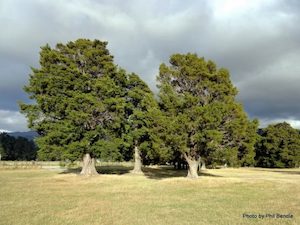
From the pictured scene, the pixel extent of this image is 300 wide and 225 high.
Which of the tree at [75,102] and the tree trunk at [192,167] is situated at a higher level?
the tree at [75,102]

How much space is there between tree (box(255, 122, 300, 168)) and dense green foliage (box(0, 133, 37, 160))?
86.4 m

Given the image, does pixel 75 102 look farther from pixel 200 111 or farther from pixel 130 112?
pixel 200 111

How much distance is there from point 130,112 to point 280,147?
61274mm

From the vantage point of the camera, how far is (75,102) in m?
42.5

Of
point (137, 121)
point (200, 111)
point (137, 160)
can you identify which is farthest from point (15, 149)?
point (200, 111)

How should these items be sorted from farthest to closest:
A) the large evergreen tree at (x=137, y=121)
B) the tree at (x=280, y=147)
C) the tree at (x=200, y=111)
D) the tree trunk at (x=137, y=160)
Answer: the tree at (x=280, y=147), the tree trunk at (x=137, y=160), the large evergreen tree at (x=137, y=121), the tree at (x=200, y=111)

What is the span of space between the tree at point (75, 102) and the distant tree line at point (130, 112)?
12 cm

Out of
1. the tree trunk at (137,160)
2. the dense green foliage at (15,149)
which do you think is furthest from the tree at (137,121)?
the dense green foliage at (15,149)

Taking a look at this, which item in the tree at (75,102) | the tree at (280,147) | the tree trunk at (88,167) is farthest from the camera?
the tree at (280,147)

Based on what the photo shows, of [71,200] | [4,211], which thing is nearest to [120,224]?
[4,211]

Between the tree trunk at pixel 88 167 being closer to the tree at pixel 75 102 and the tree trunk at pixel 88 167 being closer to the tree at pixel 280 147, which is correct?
the tree at pixel 75 102

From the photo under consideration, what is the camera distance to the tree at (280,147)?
317ft

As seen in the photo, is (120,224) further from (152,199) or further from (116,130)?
(116,130)

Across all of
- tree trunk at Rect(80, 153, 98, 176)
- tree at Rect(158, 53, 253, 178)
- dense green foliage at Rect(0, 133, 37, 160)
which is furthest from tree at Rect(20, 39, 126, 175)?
dense green foliage at Rect(0, 133, 37, 160)
